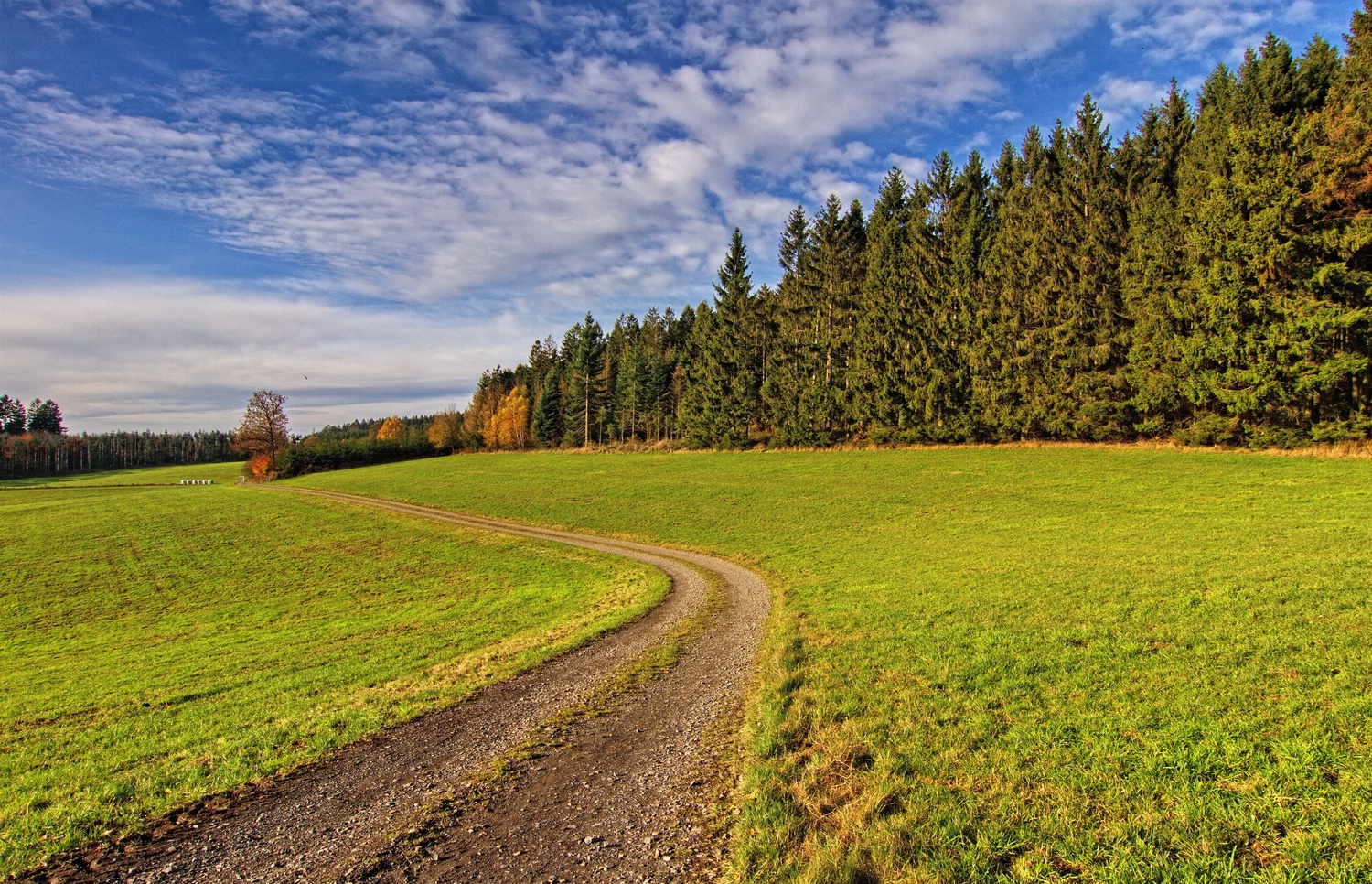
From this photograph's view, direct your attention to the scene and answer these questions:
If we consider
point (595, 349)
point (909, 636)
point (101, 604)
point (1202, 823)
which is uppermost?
point (595, 349)

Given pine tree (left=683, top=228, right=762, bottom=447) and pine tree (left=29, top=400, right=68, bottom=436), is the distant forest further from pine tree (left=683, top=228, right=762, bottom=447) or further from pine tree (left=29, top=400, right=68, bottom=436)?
pine tree (left=29, top=400, right=68, bottom=436)

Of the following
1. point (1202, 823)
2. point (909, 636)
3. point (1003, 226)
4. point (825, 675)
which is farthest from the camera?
point (1003, 226)

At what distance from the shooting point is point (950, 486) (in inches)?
1331

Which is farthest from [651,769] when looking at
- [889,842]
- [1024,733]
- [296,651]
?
[296,651]

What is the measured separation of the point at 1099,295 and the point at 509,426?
310 ft

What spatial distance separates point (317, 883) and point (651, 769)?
329 cm

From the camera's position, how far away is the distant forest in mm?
30328

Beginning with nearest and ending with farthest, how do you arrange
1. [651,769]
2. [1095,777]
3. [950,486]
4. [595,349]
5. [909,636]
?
[1095,777] → [651,769] → [909,636] → [950,486] → [595,349]

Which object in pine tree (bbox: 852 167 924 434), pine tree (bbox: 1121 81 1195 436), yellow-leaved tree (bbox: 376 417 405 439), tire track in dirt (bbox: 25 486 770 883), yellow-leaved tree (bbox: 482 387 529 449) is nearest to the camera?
tire track in dirt (bbox: 25 486 770 883)

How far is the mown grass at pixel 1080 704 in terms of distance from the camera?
4.75 metres

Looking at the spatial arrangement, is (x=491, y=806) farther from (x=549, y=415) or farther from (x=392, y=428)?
(x=392, y=428)

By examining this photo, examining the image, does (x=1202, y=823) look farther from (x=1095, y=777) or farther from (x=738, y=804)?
(x=738, y=804)

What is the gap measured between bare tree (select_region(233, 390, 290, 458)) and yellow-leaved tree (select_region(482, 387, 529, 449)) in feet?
109

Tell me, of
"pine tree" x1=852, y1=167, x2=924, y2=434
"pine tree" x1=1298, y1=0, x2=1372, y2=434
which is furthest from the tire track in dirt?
"pine tree" x1=852, y1=167, x2=924, y2=434
